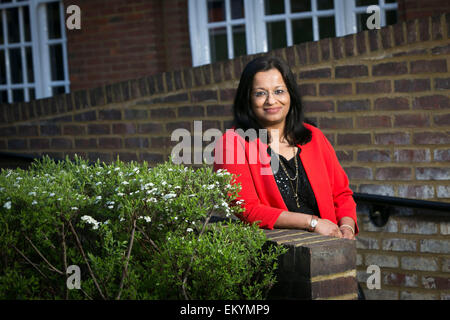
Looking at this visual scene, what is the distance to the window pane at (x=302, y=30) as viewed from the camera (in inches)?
248

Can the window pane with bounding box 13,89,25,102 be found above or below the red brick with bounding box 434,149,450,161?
above

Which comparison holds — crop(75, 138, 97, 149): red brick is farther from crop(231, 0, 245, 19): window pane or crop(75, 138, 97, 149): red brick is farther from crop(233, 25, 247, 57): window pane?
crop(231, 0, 245, 19): window pane

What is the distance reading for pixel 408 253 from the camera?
14.5 ft

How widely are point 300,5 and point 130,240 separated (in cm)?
443

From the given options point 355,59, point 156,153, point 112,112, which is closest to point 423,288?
point 355,59

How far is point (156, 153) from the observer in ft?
17.1

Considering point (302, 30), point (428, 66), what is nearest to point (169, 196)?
point (428, 66)

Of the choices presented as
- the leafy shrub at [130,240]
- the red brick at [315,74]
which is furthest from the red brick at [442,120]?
the leafy shrub at [130,240]

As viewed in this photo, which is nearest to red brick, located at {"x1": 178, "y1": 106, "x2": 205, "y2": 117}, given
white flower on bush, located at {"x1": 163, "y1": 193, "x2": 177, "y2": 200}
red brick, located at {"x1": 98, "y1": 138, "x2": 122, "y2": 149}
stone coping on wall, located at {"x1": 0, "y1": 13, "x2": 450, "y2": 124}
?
stone coping on wall, located at {"x1": 0, "y1": 13, "x2": 450, "y2": 124}

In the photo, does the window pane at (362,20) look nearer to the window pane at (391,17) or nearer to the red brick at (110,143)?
the window pane at (391,17)

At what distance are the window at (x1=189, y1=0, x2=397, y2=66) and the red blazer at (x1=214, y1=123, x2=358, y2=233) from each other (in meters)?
2.92

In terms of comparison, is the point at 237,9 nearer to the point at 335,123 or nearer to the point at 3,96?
the point at 335,123

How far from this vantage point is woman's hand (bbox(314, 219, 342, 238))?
3.03 metres

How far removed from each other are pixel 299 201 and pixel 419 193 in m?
1.48
